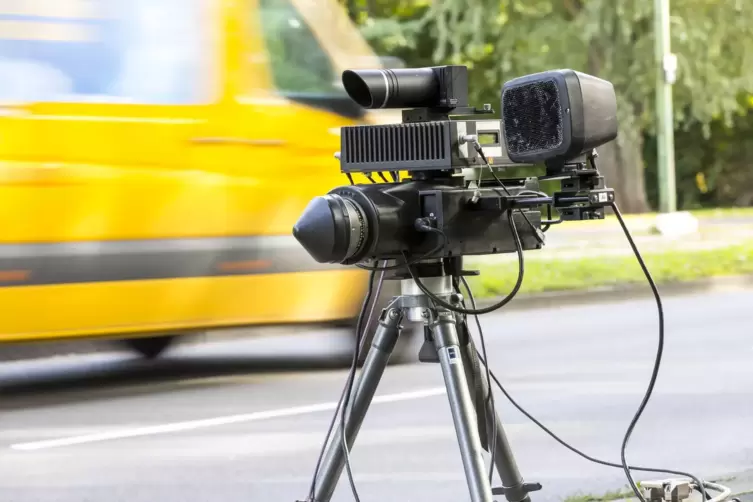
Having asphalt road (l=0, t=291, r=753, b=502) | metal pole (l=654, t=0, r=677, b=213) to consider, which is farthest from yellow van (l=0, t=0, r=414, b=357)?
metal pole (l=654, t=0, r=677, b=213)

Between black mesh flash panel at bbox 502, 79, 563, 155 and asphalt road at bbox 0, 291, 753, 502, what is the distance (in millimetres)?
2404

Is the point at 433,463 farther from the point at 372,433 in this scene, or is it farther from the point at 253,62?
the point at 253,62

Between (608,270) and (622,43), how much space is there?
529 inches

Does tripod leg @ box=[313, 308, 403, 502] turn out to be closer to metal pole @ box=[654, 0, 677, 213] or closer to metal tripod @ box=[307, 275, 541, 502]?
metal tripod @ box=[307, 275, 541, 502]

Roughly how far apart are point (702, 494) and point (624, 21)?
2198 cm

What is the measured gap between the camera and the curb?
1231 centimetres

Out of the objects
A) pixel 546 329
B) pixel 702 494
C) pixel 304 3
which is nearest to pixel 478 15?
pixel 546 329

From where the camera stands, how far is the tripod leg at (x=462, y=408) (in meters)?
3.17

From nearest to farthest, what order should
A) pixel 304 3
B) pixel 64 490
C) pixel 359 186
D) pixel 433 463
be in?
pixel 359 186
pixel 64 490
pixel 433 463
pixel 304 3

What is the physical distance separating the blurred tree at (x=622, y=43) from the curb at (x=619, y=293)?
1186 cm

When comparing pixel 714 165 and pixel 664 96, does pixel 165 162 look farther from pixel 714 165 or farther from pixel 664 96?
pixel 714 165

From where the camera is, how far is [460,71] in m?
3.37

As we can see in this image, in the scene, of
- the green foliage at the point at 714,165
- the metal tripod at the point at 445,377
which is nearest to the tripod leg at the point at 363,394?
the metal tripod at the point at 445,377

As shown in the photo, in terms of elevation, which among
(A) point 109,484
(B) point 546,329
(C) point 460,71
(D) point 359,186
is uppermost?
(C) point 460,71
